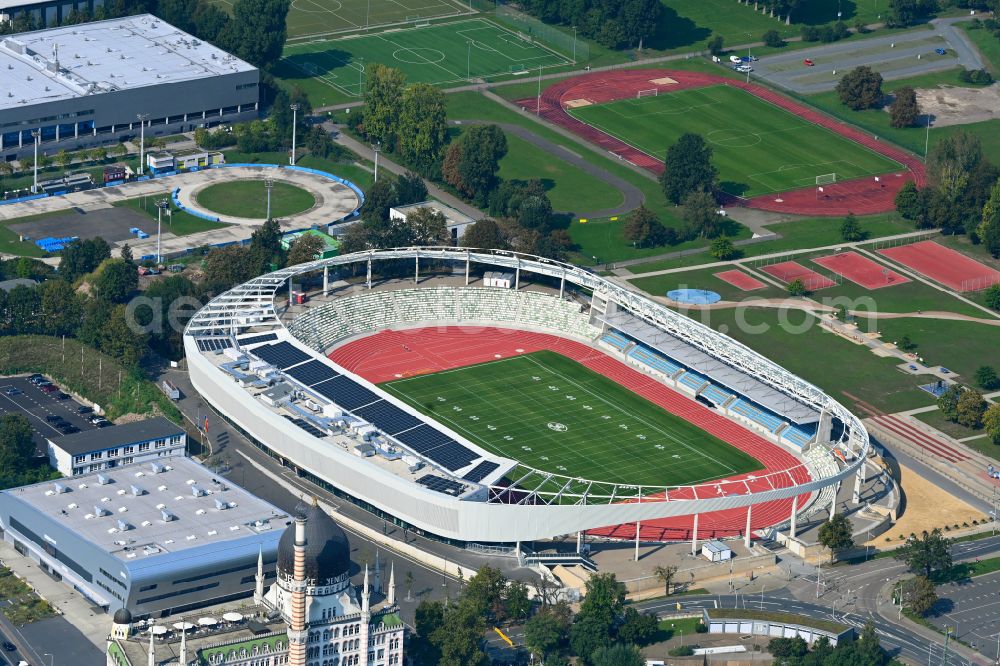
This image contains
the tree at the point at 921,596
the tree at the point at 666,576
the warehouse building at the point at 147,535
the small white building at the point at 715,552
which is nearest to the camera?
the warehouse building at the point at 147,535

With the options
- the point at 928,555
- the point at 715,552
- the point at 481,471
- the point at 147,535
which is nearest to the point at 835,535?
the point at 928,555

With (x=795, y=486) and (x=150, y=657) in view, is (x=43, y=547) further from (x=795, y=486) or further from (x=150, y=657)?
(x=795, y=486)

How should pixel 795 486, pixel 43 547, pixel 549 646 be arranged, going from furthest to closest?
pixel 795 486, pixel 43 547, pixel 549 646

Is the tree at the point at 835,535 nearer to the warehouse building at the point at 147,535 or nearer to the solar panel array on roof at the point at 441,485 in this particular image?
the solar panel array on roof at the point at 441,485

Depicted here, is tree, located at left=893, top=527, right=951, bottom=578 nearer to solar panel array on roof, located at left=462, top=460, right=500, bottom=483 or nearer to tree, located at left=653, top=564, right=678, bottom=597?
tree, located at left=653, top=564, right=678, bottom=597

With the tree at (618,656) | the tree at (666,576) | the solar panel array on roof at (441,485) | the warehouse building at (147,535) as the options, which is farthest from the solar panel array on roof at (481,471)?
the tree at (618,656)

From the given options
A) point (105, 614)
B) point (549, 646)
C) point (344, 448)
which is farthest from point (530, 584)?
point (105, 614)
